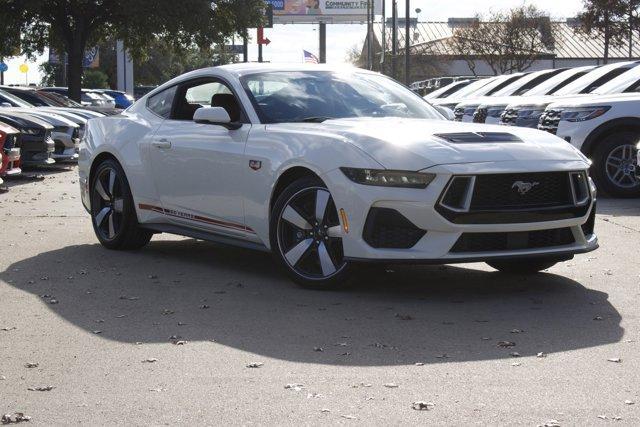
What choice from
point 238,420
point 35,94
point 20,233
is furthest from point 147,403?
point 35,94

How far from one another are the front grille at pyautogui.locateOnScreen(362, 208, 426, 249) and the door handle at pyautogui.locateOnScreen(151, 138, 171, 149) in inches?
96.3

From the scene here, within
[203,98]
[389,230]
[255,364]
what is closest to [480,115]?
[203,98]

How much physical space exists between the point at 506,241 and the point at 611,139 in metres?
8.38

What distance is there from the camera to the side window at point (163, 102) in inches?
388

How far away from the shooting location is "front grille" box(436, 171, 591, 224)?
7.36 m

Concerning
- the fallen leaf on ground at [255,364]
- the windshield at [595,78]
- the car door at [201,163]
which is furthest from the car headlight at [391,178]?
the windshield at [595,78]

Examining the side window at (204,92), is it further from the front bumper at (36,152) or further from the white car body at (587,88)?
the front bumper at (36,152)

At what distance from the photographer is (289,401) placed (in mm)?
5227

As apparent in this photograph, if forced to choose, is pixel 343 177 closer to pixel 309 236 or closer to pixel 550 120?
pixel 309 236

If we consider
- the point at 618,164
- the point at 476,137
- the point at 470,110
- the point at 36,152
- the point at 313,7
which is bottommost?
the point at 36,152

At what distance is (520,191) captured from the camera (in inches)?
296

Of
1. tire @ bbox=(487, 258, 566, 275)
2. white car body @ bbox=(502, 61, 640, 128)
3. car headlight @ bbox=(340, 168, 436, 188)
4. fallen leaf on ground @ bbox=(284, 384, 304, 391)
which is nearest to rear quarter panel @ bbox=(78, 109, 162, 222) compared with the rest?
car headlight @ bbox=(340, 168, 436, 188)

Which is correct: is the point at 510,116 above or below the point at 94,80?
below

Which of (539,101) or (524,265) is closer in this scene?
(524,265)
